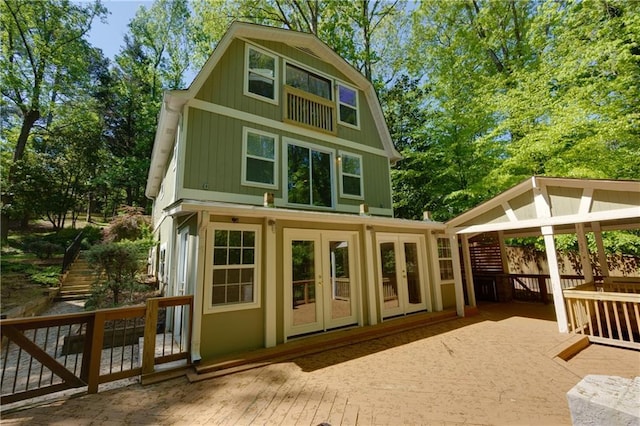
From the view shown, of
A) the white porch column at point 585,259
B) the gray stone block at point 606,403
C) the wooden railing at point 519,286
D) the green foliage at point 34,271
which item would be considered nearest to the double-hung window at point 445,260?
the wooden railing at point 519,286

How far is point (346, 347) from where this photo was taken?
17.8 feet

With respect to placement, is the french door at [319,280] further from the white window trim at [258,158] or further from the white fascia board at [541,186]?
the white fascia board at [541,186]

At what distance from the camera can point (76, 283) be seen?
1045cm

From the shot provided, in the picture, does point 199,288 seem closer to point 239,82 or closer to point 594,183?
point 239,82

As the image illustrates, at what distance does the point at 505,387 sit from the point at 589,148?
8442 millimetres

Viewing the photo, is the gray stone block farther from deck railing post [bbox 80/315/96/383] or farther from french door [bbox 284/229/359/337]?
deck railing post [bbox 80/315/96/383]

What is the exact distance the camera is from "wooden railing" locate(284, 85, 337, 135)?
25.9ft

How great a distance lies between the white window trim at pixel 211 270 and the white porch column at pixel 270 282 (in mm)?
118

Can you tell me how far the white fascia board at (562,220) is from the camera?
4.84m

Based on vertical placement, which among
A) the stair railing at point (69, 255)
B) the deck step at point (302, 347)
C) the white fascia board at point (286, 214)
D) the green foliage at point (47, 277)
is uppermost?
the white fascia board at point (286, 214)

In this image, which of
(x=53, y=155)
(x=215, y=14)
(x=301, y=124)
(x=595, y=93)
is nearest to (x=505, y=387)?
(x=301, y=124)

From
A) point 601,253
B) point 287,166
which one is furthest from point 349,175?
point 601,253

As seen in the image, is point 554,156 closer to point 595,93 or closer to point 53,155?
point 595,93

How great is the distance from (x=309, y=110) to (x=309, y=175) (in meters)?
2.03
